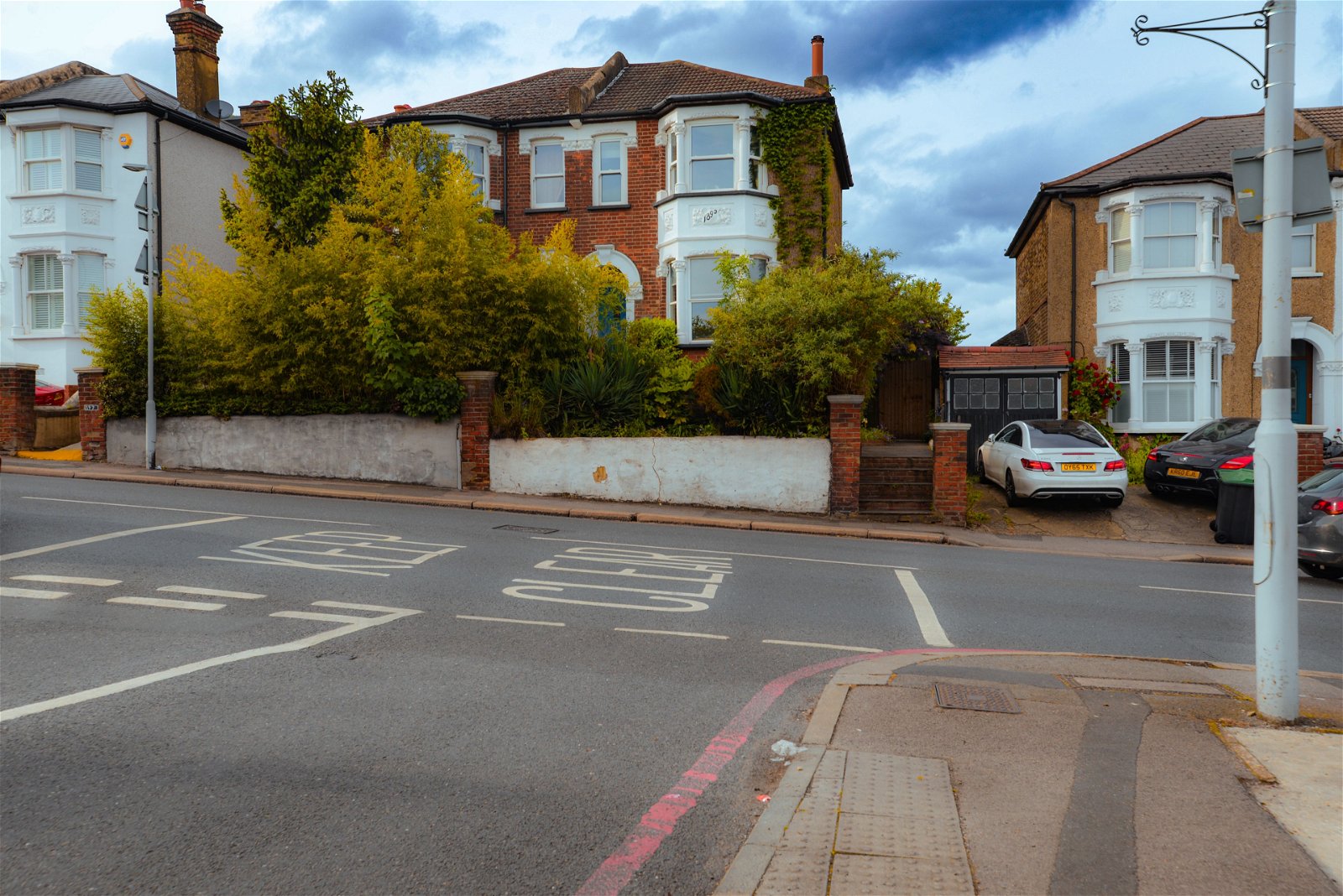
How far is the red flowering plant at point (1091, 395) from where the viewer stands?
23422 mm

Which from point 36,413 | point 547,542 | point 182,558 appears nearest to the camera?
point 182,558

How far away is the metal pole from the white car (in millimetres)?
12025

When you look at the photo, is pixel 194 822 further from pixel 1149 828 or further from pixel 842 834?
pixel 1149 828

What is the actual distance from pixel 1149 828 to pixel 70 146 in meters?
30.5

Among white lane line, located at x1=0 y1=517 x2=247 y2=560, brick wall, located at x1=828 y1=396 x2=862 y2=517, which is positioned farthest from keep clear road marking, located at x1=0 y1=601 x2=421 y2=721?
brick wall, located at x1=828 y1=396 x2=862 y2=517

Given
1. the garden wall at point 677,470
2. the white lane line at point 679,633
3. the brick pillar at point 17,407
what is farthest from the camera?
the brick pillar at point 17,407

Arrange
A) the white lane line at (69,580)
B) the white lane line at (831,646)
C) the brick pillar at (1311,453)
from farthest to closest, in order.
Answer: the brick pillar at (1311,453) < the white lane line at (69,580) < the white lane line at (831,646)

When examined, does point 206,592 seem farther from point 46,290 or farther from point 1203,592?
point 46,290

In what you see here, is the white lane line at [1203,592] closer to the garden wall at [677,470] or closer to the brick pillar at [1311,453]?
the garden wall at [677,470]

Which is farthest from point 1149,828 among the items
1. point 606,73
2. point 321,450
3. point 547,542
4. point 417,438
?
point 606,73

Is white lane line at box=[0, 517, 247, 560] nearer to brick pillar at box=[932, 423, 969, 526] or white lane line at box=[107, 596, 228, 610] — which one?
white lane line at box=[107, 596, 228, 610]

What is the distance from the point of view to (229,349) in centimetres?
1962

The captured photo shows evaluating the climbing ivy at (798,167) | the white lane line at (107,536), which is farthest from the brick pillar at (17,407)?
the climbing ivy at (798,167)

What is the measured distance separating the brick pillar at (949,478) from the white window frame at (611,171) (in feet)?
43.0
